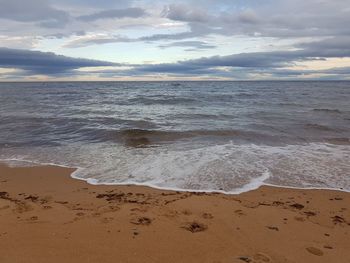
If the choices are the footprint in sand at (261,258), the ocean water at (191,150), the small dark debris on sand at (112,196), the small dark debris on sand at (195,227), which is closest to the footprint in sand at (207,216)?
the small dark debris on sand at (195,227)

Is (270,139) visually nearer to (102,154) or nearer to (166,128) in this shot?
(166,128)

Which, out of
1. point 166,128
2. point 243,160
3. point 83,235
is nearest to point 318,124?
point 166,128

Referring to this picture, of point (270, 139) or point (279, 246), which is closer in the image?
point (279, 246)

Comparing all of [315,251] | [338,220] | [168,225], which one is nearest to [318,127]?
[338,220]

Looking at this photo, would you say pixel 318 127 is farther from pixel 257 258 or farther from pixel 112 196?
pixel 257 258

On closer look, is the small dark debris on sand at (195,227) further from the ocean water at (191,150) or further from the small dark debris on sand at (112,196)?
the ocean water at (191,150)

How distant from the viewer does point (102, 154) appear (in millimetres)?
10531

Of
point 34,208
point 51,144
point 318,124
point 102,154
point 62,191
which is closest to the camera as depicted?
point 34,208

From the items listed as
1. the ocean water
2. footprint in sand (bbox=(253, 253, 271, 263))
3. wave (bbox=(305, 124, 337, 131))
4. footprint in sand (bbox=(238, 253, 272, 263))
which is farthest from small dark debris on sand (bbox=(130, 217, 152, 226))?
wave (bbox=(305, 124, 337, 131))

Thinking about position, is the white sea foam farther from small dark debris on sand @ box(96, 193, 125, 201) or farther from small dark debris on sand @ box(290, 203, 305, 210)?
small dark debris on sand @ box(290, 203, 305, 210)

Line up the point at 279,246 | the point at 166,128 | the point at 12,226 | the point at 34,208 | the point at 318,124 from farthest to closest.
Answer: the point at 318,124
the point at 166,128
the point at 34,208
the point at 12,226
the point at 279,246

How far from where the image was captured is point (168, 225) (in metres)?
5.21

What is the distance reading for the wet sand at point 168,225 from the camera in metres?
4.33

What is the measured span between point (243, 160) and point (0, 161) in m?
6.83
